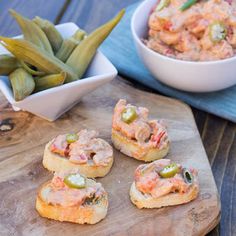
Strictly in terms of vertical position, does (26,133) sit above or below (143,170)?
below

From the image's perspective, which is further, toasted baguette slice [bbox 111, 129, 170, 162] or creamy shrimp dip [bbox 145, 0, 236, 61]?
creamy shrimp dip [bbox 145, 0, 236, 61]

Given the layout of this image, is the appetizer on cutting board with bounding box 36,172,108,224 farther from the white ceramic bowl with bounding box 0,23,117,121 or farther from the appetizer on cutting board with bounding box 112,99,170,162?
the white ceramic bowl with bounding box 0,23,117,121

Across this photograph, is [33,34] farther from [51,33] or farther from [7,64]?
[7,64]

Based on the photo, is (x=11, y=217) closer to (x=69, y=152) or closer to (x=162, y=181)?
(x=69, y=152)

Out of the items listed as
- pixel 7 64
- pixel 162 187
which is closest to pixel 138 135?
pixel 162 187

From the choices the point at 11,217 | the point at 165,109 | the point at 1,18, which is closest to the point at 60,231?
the point at 11,217

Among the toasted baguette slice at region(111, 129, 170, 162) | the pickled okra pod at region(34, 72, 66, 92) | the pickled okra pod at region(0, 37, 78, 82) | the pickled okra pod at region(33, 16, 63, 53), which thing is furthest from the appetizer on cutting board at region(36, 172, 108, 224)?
the pickled okra pod at region(33, 16, 63, 53)
